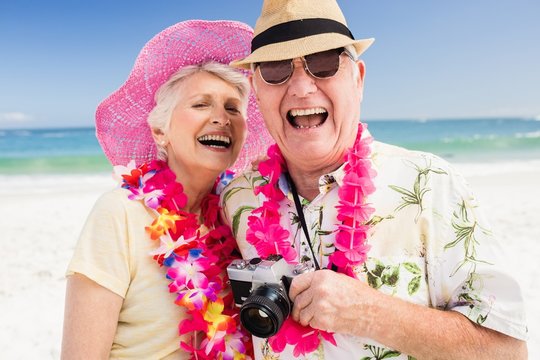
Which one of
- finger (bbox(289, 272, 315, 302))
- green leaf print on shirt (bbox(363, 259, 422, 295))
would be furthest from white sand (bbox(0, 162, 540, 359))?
finger (bbox(289, 272, 315, 302))

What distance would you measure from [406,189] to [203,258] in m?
0.93

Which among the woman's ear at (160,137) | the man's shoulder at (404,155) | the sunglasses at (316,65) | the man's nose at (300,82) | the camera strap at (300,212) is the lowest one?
the camera strap at (300,212)

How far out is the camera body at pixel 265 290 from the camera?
147 centimetres

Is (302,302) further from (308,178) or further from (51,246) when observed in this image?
(51,246)

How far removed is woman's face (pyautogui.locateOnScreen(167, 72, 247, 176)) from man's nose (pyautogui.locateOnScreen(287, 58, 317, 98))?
21.6 inches

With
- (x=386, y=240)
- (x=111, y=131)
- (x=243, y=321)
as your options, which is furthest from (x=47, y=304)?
(x=386, y=240)

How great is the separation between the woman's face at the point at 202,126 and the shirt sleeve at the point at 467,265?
40.9 inches

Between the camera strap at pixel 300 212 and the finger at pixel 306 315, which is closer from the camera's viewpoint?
the finger at pixel 306 315

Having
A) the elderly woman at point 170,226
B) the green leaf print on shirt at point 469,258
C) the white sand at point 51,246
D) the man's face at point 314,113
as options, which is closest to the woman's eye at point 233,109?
the elderly woman at point 170,226

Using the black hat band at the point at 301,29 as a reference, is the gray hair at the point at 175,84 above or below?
below

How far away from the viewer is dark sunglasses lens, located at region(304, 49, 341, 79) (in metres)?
1.78

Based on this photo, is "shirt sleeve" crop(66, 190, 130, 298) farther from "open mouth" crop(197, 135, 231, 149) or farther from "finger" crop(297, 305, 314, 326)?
"finger" crop(297, 305, 314, 326)

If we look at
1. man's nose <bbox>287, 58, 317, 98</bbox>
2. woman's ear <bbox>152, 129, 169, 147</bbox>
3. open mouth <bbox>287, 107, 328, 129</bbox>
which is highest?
man's nose <bbox>287, 58, 317, 98</bbox>

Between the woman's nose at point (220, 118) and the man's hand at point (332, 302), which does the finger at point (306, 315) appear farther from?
the woman's nose at point (220, 118)
